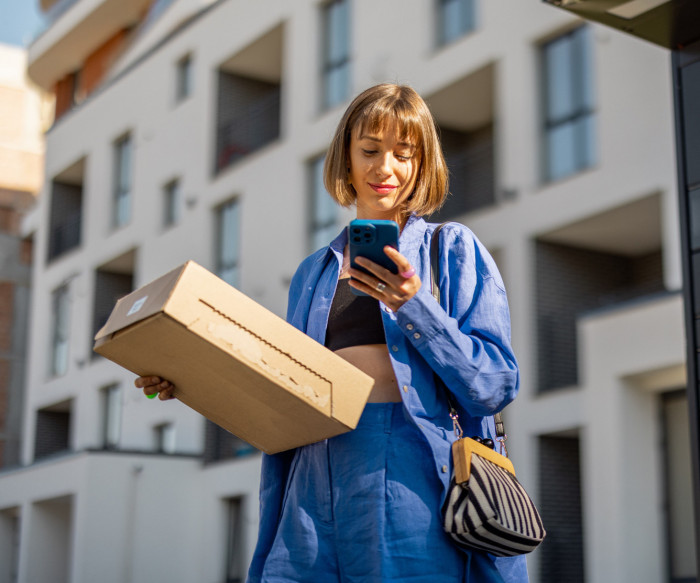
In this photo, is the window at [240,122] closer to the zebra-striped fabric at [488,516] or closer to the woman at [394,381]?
the woman at [394,381]

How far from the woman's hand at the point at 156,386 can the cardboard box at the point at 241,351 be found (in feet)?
0.41

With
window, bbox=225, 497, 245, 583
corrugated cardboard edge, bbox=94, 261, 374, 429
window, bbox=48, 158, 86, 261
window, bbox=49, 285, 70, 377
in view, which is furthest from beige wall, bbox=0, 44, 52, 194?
corrugated cardboard edge, bbox=94, 261, 374, 429

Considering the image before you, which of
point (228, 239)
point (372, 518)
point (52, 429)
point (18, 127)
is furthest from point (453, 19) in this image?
point (18, 127)

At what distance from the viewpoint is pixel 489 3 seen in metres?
18.3

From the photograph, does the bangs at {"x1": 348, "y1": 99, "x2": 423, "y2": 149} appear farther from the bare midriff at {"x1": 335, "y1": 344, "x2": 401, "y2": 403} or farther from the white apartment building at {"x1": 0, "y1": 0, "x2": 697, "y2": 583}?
the white apartment building at {"x1": 0, "y1": 0, "x2": 697, "y2": 583}

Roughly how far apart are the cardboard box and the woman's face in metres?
0.49

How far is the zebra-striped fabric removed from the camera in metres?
2.63

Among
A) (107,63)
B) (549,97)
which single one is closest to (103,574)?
(549,97)

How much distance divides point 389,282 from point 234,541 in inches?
860

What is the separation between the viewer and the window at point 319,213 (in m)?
21.6

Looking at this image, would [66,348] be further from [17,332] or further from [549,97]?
[549,97]

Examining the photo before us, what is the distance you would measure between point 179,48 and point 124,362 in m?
25.2

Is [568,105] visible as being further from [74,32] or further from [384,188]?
[74,32]

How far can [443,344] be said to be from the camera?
8.85ft
